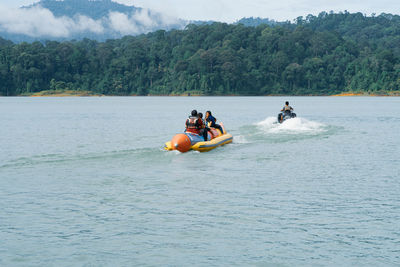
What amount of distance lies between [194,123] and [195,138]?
70cm

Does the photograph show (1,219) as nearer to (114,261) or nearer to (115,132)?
(114,261)

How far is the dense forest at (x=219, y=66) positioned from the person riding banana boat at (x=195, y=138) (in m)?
127

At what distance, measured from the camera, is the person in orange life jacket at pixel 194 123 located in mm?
23781

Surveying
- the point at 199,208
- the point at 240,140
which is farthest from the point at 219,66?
the point at 199,208

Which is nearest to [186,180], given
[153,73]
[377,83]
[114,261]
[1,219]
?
[1,219]

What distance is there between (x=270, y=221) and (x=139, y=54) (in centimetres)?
16416

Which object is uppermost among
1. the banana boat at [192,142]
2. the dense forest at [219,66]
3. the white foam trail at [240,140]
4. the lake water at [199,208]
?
the dense forest at [219,66]

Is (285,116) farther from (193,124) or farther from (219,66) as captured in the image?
(219,66)

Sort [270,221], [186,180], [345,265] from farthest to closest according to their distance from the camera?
[186,180], [270,221], [345,265]

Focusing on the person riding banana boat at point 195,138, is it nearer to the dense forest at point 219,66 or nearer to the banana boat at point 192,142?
the banana boat at point 192,142

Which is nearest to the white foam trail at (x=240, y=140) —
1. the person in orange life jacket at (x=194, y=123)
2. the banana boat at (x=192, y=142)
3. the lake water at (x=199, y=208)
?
the banana boat at (x=192, y=142)

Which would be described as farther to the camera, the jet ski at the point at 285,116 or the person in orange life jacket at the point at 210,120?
the jet ski at the point at 285,116

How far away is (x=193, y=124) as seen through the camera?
78.2 feet

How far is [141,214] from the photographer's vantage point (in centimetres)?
1286
